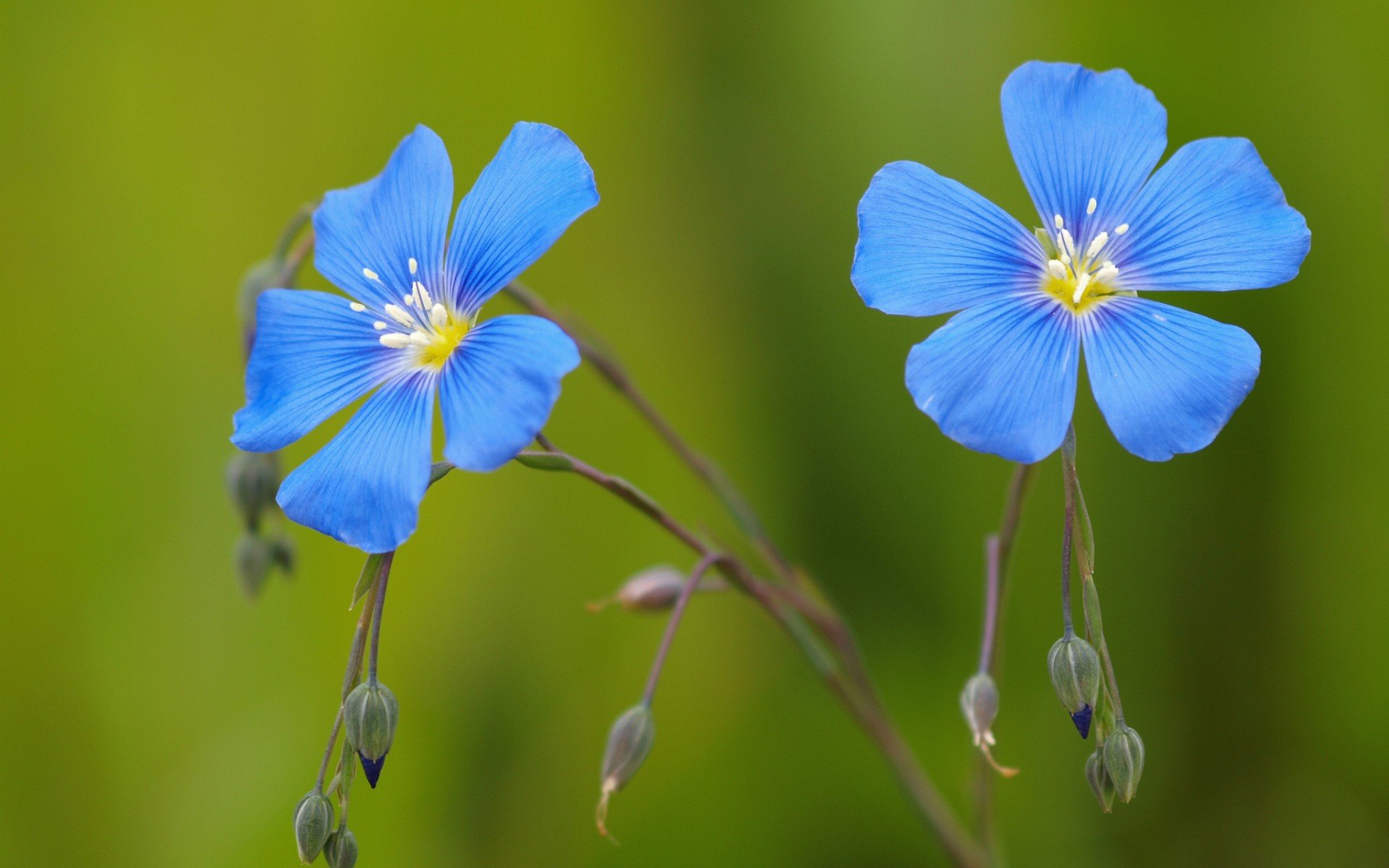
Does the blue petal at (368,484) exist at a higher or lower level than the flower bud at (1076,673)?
higher

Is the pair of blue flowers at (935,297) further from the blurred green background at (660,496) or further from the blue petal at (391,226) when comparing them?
the blurred green background at (660,496)

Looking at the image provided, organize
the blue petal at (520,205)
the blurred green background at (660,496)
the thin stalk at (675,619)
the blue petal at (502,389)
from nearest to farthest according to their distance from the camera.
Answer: the blue petal at (502,389)
the blue petal at (520,205)
the thin stalk at (675,619)
the blurred green background at (660,496)

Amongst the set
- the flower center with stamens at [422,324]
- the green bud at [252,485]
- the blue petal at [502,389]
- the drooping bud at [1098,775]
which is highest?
the flower center with stamens at [422,324]

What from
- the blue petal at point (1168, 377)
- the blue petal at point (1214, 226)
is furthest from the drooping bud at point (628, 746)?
the blue petal at point (1214, 226)

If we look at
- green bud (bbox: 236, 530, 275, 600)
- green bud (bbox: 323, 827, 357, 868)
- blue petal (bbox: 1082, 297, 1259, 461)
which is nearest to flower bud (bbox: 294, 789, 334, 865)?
green bud (bbox: 323, 827, 357, 868)

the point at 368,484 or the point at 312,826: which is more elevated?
the point at 368,484

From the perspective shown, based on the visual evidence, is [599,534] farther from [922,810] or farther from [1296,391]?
[1296,391]

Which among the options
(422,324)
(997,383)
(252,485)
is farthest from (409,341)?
(997,383)

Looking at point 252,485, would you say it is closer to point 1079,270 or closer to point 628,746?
point 628,746
